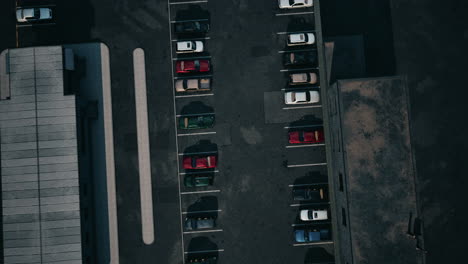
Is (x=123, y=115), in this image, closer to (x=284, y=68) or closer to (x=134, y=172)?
(x=134, y=172)

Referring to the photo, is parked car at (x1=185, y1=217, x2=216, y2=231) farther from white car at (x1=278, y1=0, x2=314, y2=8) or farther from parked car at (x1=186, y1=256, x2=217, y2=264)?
white car at (x1=278, y1=0, x2=314, y2=8)

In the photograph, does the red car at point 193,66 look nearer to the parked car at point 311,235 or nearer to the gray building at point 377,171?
the gray building at point 377,171

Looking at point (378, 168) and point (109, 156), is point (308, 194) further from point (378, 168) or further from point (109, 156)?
point (109, 156)

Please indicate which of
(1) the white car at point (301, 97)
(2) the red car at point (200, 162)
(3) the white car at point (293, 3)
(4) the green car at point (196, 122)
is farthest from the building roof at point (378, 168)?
(4) the green car at point (196, 122)

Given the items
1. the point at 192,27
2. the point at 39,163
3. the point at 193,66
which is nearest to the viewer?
the point at 39,163

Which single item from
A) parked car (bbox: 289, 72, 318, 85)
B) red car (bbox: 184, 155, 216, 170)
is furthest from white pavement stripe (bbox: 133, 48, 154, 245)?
parked car (bbox: 289, 72, 318, 85)

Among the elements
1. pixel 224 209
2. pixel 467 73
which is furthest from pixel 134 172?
pixel 467 73

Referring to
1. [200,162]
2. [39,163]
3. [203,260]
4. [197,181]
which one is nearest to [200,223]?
[203,260]
